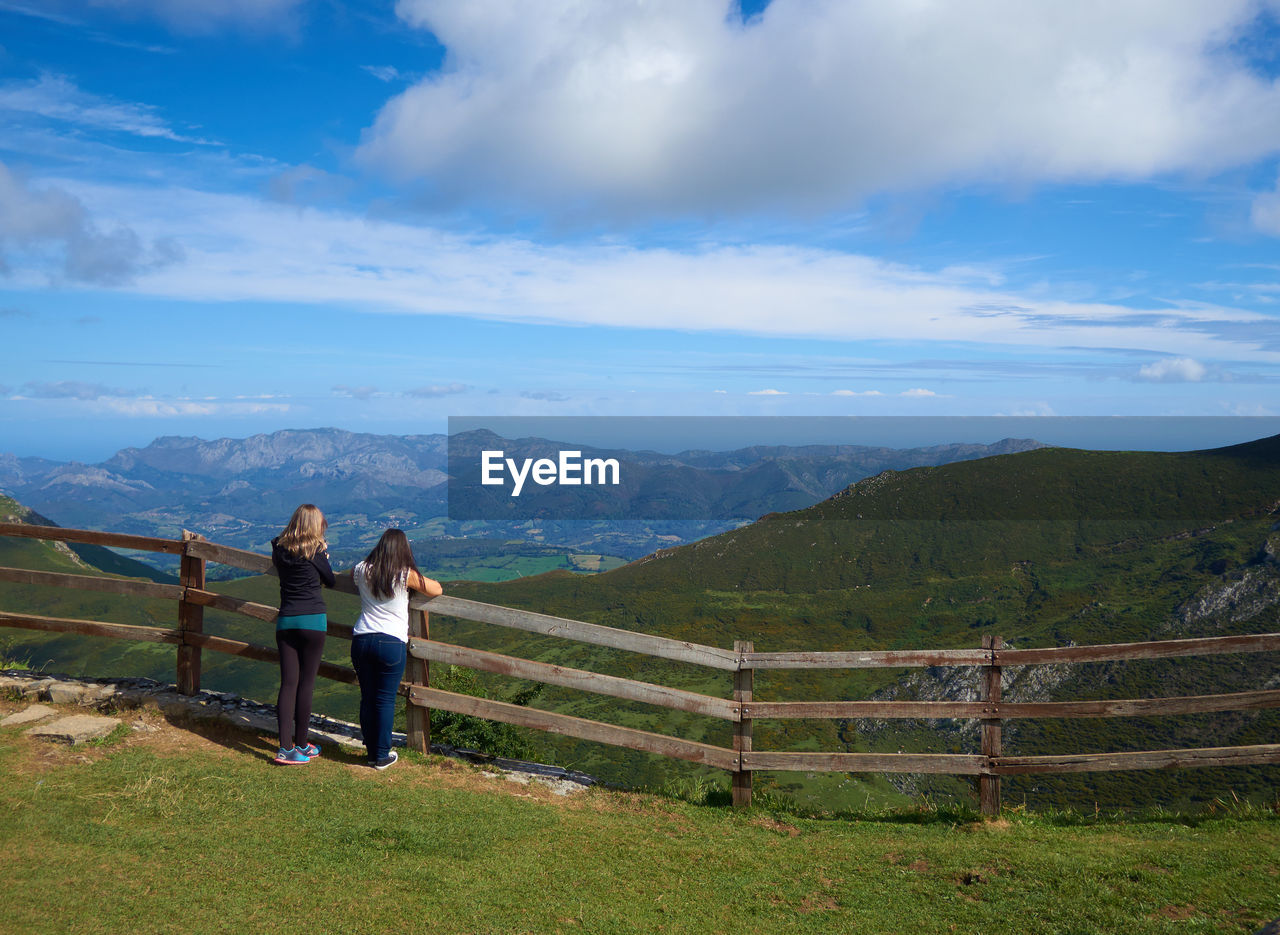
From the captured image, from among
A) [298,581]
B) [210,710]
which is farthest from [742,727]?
[210,710]

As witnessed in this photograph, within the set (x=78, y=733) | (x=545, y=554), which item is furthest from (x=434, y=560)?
(x=78, y=733)

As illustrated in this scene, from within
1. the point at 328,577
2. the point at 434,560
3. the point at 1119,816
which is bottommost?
the point at 434,560

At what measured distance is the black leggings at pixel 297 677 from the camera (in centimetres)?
723

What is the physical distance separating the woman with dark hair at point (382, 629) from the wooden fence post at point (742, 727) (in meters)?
3.04

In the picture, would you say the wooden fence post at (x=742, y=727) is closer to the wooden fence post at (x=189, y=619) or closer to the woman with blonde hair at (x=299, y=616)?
the woman with blonde hair at (x=299, y=616)

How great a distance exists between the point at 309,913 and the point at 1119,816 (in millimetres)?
7387

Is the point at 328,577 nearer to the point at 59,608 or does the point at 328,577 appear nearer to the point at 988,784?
the point at 988,784

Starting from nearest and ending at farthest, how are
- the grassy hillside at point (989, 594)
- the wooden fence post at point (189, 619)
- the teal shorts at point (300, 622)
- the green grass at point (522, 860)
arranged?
the green grass at point (522, 860) < the teal shorts at point (300, 622) < the wooden fence post at point (189, 619) < the grassy hillside at point (989, 594)

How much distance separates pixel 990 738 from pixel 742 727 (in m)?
2.37

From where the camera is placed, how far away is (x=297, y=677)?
734cm

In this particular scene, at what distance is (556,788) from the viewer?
7.71 meters

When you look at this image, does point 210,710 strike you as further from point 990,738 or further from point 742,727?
point 990,738

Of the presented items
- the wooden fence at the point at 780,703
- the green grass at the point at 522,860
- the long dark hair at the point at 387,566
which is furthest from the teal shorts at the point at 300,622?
the green grass at the point at 522,860

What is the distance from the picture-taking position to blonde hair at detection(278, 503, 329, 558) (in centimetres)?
709
